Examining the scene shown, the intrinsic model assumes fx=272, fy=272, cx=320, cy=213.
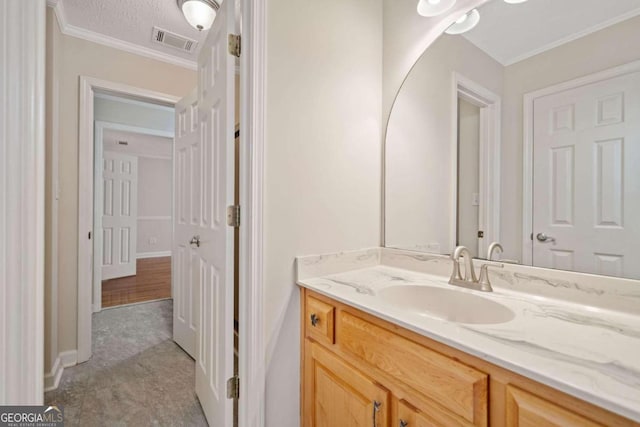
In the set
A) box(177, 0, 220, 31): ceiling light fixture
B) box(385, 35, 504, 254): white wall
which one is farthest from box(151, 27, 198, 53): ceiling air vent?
box(385, 35, 504, 254): white wall

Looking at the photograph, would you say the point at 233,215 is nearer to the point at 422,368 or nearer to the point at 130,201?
the point at 422,368

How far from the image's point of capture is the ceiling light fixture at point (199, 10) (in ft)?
5.64

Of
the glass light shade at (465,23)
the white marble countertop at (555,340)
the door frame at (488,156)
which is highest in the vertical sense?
the glass light shade at (465,23)

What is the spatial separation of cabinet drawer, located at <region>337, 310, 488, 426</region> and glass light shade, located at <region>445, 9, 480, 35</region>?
4.39 ft

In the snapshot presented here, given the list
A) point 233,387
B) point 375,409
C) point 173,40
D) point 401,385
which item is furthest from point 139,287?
point 401,385

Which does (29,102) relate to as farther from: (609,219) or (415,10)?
(609,219)

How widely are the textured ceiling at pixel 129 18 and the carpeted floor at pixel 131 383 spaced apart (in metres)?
2.53

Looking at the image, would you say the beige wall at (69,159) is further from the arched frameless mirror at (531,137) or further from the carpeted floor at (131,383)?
the arched frameless mirror at (531,137)

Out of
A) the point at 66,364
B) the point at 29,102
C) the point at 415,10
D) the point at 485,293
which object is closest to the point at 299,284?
the point at 485,293

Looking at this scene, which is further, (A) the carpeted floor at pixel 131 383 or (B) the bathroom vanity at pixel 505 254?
(A) the carpeted floor at pixel 131 383

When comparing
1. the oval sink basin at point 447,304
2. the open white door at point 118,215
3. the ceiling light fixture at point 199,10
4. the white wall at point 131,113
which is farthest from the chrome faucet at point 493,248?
the open white door at point 118,215

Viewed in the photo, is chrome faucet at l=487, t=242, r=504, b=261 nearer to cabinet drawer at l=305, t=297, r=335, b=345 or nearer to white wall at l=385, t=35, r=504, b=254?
white wall at l=385, t=35, r=504, b=254

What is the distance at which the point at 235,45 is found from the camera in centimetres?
120

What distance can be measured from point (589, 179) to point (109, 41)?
317 cm
